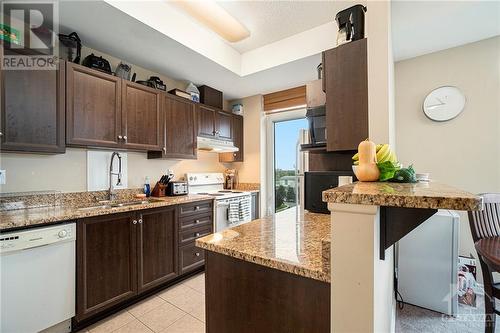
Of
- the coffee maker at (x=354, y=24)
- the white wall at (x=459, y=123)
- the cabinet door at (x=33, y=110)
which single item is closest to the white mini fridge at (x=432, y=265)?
the white wall at (x=459, y=123)

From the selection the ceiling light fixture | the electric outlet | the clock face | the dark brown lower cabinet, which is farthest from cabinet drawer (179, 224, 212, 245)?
the clock face

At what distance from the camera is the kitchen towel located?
2936 millimetres

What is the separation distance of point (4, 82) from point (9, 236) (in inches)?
42.4

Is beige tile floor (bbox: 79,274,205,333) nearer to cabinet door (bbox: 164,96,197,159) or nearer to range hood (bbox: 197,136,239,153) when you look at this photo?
cabinet door (bbox: 164,96,197,159)

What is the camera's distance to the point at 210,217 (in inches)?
107

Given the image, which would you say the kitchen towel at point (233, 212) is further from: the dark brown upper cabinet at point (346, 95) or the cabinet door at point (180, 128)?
the dark brown upper cabinet at point (346, 95)

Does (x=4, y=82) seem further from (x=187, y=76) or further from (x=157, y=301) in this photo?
(x=157, y=301)

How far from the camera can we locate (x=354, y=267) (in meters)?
0.64

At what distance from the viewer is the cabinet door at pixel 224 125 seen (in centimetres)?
335

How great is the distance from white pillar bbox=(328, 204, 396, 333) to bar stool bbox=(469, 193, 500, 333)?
1.21m

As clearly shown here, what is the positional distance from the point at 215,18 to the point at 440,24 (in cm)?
210

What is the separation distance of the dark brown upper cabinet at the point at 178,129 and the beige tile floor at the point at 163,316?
1.52 m

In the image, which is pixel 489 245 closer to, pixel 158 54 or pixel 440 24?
pixel 440 24

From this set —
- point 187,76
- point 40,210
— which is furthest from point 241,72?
point 40,210
